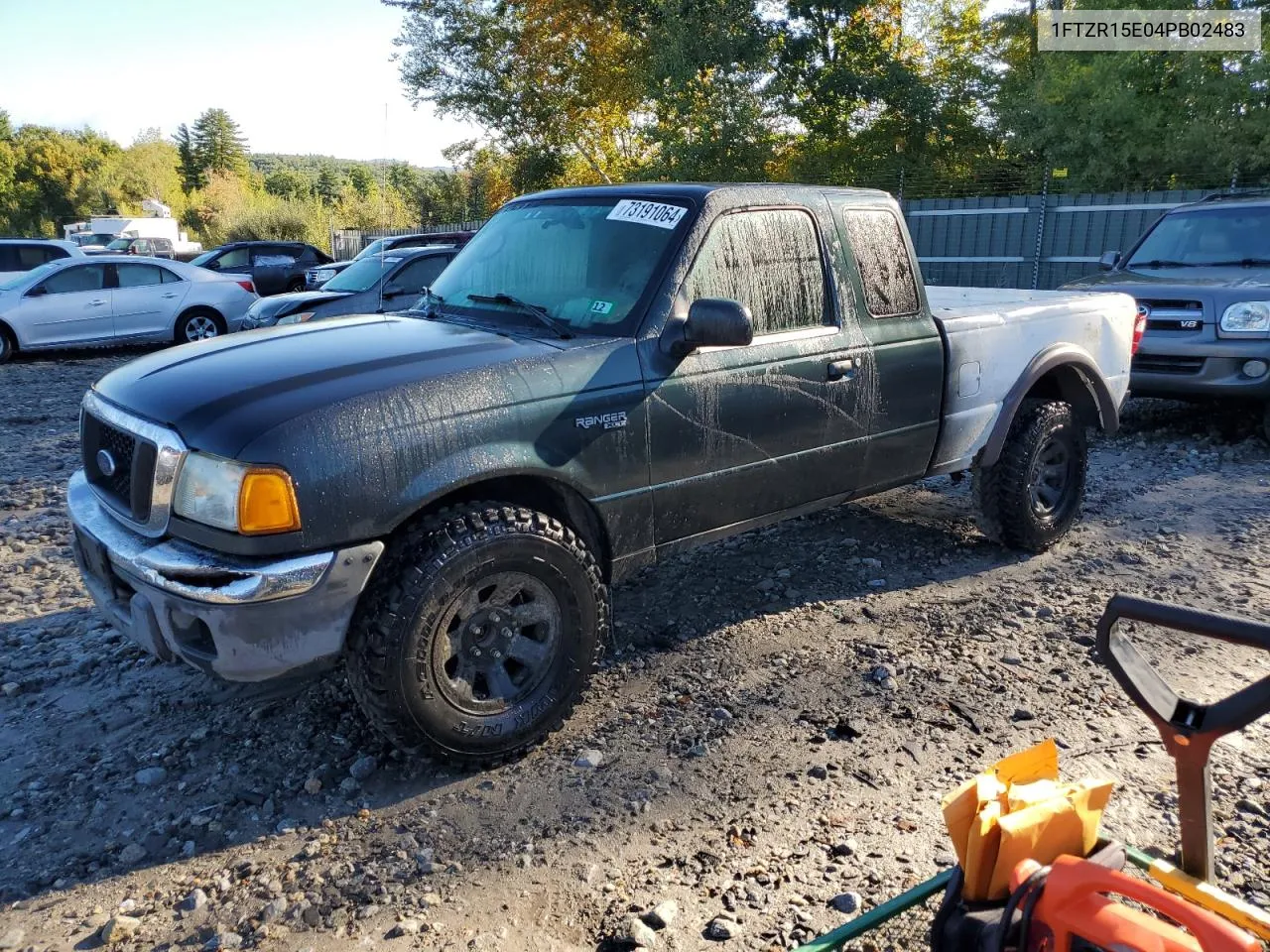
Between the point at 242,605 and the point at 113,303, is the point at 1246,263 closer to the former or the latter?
the point at 242,605

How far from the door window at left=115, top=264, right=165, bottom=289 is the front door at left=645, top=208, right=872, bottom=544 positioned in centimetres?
1263

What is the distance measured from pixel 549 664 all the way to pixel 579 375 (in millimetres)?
995

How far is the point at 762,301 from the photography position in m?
3.85

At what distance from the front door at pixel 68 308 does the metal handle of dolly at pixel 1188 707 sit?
14.6 m

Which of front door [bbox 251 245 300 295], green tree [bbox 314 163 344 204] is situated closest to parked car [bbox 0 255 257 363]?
front door [bbox 251 245 300 295]

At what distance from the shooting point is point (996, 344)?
4.68 m

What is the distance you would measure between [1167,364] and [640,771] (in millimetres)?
6448

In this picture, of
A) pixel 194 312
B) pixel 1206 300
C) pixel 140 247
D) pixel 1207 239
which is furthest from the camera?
pixel 140 247

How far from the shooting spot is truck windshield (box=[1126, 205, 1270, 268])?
8.02 m

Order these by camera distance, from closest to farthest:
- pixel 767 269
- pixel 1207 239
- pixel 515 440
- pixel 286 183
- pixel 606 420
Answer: pixel 515 440 < pixel 606 420 < pixel 767 269 < pixel 1207 239 < pixel 286 183

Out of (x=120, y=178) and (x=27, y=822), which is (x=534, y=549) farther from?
(x=120, y=178)

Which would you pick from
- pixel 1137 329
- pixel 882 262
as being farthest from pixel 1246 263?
pixel 882 262

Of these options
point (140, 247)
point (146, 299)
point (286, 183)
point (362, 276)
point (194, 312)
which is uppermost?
point (286, 183)

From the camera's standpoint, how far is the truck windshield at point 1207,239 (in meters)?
8.02
